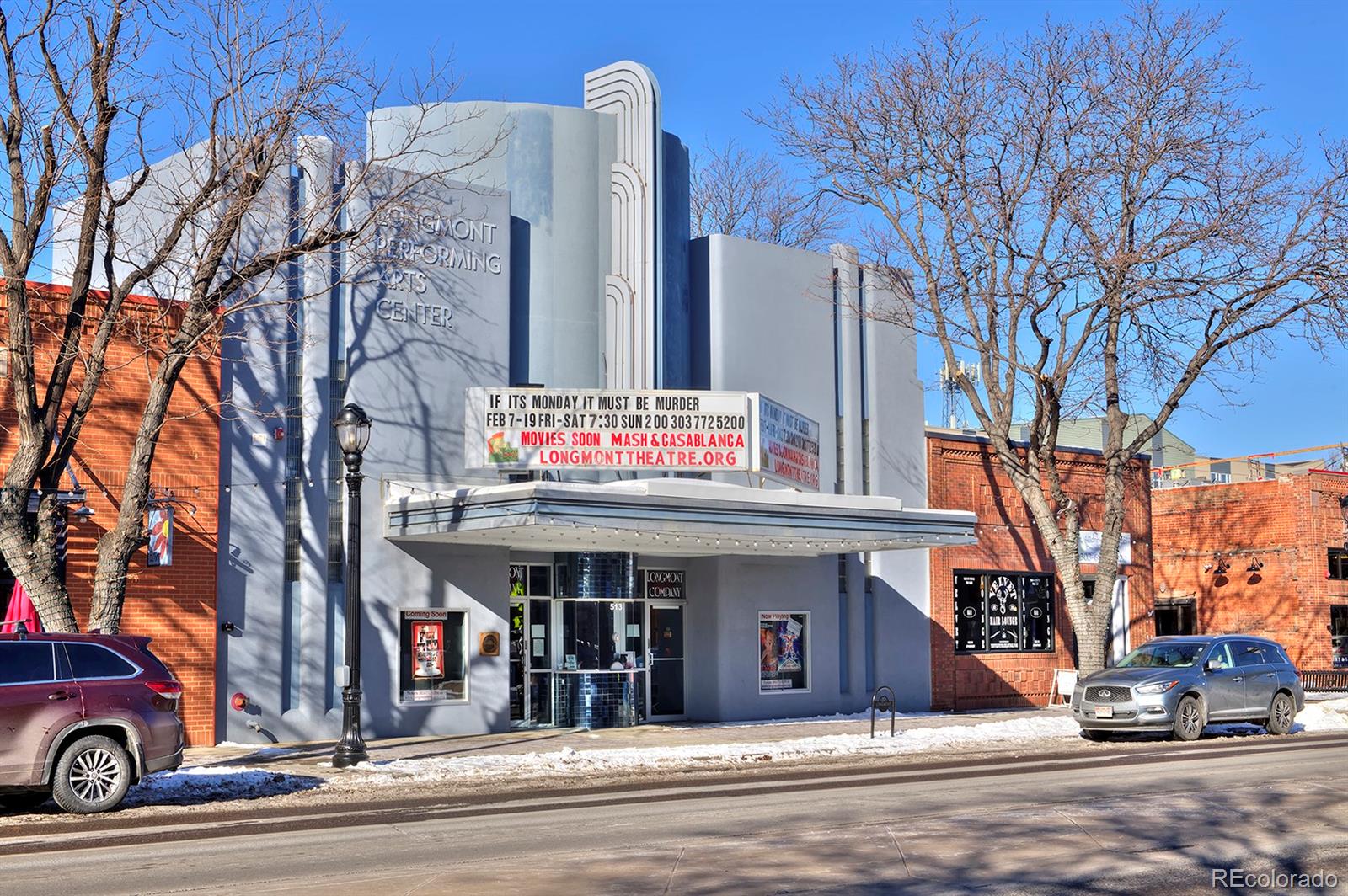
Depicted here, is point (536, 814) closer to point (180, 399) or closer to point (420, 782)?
point (420, 782)

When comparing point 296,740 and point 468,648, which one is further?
point 468,648

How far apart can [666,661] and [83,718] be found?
14453 mm

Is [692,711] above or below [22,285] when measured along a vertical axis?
below

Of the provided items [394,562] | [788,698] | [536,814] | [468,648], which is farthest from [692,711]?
[536,814]

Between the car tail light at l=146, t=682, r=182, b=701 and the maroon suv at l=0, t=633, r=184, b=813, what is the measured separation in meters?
0.01

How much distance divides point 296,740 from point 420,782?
583cm

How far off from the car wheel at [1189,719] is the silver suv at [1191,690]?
0.01 metres

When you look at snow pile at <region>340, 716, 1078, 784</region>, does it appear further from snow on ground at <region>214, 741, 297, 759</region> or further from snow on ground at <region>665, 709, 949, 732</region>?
snow on ground at <region>665, 709, 949, 732</region>

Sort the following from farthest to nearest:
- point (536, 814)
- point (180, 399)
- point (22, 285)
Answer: point (180, 399) < point (22, 285) < point (536, 814)

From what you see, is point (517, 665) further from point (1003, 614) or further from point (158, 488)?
point (1003, 614)

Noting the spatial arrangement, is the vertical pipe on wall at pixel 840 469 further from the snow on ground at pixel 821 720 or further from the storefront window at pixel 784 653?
the storefront window at pixel 784 653

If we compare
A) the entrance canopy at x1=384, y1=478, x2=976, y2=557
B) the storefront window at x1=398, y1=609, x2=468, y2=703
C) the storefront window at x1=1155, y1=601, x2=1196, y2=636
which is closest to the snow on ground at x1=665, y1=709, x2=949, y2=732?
the entrance canopy at x1=384, y1=478, x2=976, y2=557

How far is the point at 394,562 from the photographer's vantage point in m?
24.4

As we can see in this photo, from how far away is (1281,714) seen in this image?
24.9 metres
